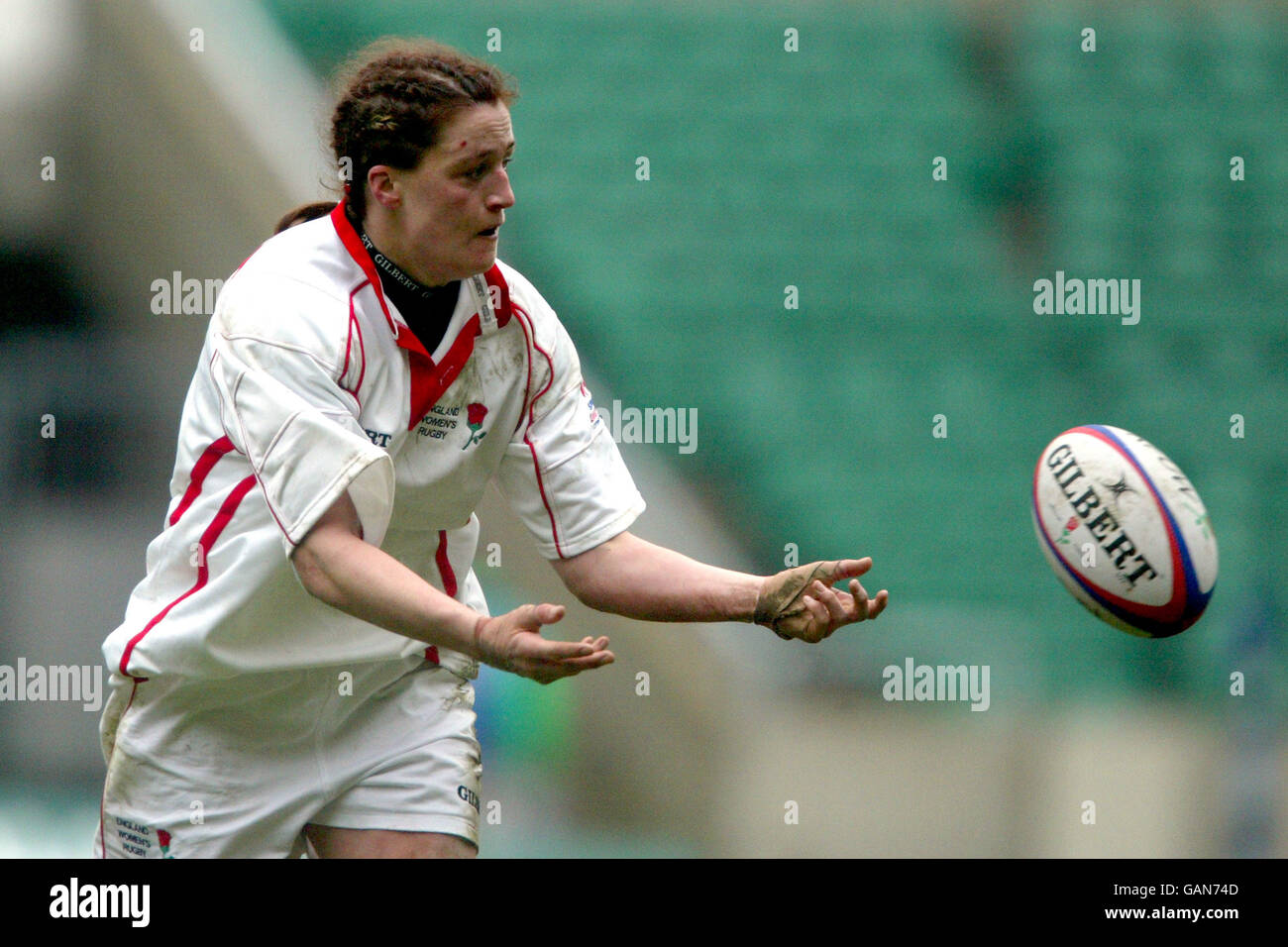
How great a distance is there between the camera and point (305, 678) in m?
2.26

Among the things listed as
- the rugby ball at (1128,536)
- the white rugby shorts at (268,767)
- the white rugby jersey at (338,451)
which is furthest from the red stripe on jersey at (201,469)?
the rugby ball at (1128,536)

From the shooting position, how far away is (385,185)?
215 cm

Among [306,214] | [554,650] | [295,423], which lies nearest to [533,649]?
[554,650]

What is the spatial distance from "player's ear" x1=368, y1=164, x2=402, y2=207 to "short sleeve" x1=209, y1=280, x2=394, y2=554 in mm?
229

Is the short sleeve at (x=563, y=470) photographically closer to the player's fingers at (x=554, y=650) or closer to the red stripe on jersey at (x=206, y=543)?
the red stripe on jersey at (x=206, y=543)

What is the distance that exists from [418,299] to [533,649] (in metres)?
0.70

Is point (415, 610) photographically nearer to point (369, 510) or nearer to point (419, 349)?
point (369, 510)

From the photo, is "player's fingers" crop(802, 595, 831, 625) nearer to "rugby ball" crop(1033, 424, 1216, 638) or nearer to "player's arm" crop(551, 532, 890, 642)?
"player's arm" crop(551, 532, 890, 642)

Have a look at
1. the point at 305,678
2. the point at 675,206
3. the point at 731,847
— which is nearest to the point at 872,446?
the point at 675,206

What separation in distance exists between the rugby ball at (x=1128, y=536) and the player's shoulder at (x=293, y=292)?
4.41ft

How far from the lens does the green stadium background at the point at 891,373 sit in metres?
4.49

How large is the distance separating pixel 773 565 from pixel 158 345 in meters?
2.38

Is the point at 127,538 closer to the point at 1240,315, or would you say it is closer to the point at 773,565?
the point at 773,565

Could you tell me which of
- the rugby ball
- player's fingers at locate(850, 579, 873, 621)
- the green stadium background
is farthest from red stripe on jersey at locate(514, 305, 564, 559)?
the green stadium background
